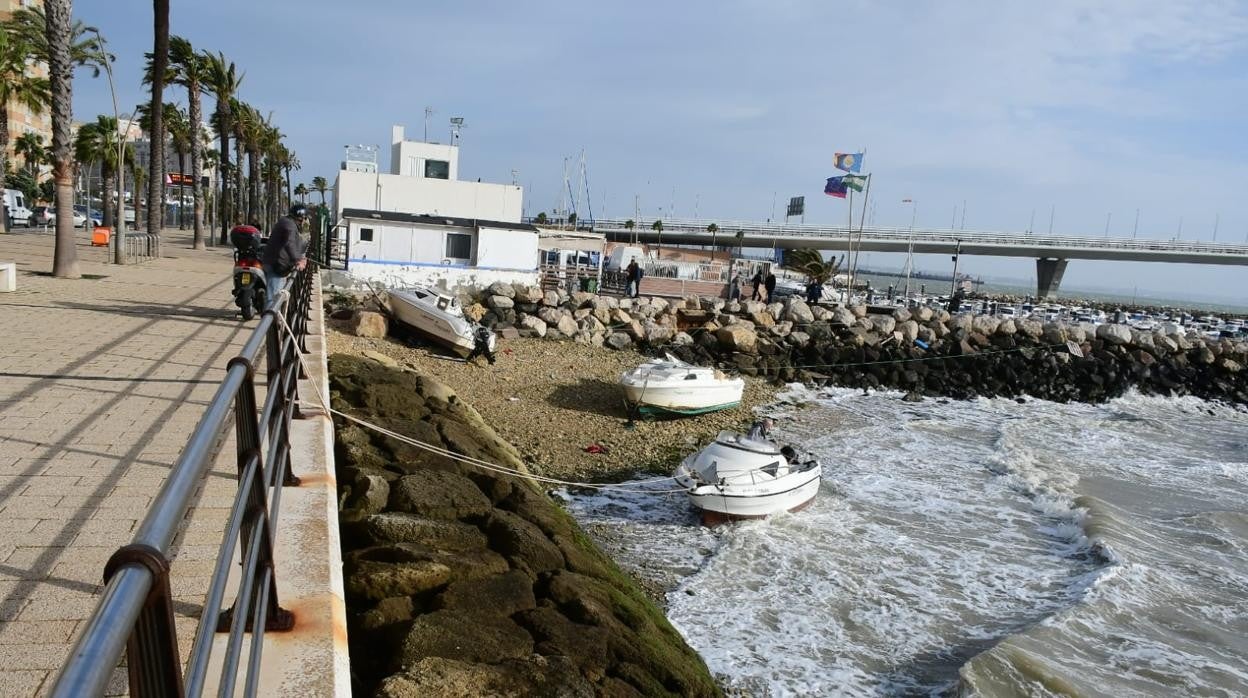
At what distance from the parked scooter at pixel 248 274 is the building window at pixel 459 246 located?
696 inches

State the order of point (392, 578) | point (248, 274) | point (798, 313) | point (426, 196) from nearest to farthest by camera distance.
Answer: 1. point (392, 578)
2. point (248, 274)
3. point (798, 313)
4. point (426, 196)

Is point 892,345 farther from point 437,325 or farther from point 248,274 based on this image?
point 248,274

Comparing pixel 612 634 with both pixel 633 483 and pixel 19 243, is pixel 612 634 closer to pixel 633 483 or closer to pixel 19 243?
pixel 633 483

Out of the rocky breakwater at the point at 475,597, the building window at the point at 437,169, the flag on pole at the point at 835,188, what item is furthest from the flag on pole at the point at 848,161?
the rocky breakwater at the point at 475,597

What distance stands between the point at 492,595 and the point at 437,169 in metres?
43.3

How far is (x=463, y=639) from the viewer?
5.14 m

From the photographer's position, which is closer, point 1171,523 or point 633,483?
point 633,483

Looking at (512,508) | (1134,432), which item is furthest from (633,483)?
(1134,432)

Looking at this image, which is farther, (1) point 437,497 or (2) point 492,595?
(1) point 437,497

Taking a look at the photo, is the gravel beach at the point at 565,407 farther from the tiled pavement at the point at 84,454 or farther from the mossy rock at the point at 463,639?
the mossy rock at the point at 463,639

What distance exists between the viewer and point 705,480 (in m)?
12.9

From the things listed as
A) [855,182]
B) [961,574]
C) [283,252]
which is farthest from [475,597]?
[855,182]

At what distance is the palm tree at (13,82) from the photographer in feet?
123

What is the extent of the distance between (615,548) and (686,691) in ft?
18.6
